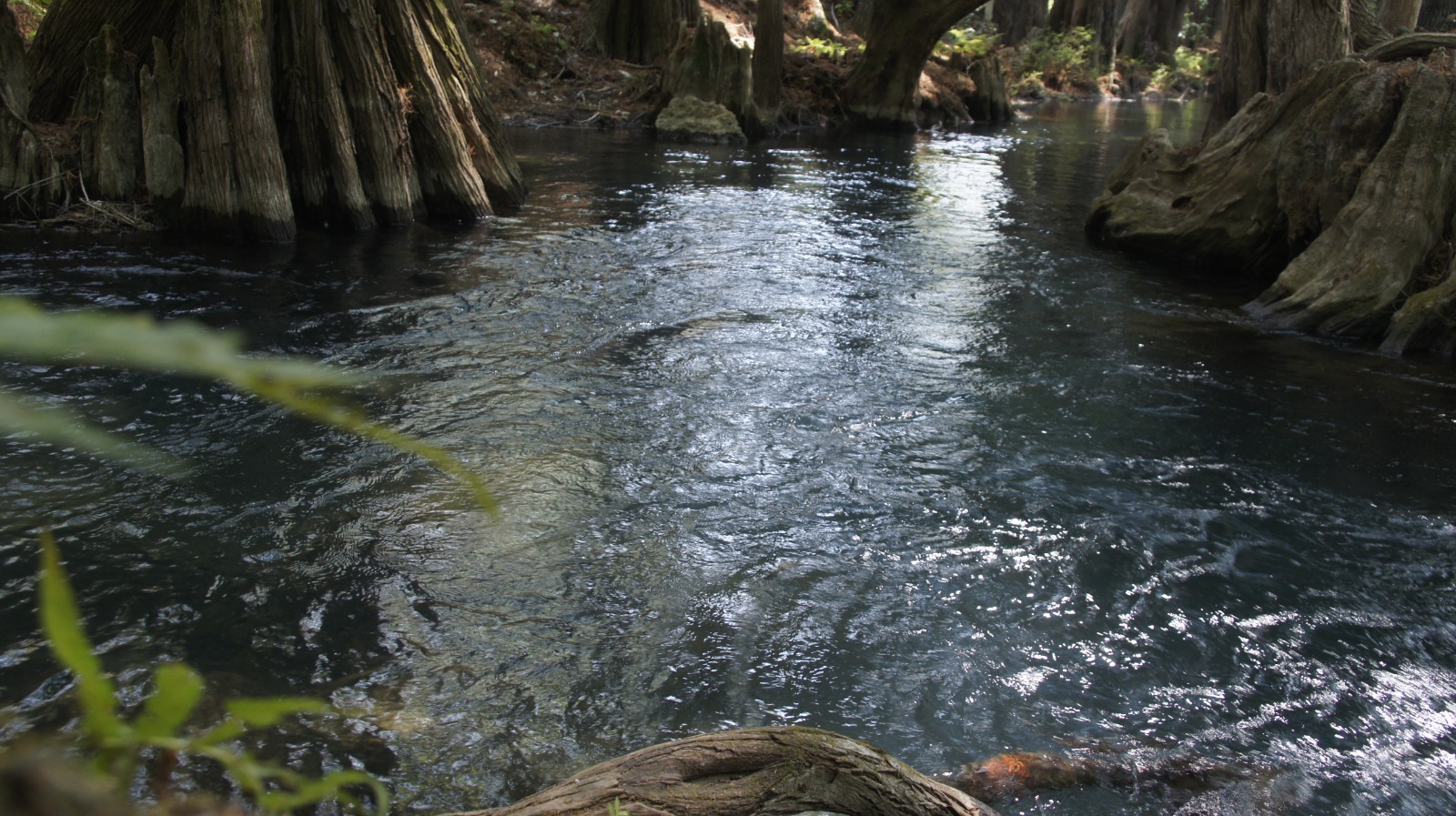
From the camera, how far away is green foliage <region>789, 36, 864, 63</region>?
24.2 metres

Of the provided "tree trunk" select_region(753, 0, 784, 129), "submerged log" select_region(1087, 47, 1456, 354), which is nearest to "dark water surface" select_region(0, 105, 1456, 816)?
"submerged log" select_region(1087, 47, 1456, 354)

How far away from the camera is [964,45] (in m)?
30.4

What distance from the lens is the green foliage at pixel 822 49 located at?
79.6 feet

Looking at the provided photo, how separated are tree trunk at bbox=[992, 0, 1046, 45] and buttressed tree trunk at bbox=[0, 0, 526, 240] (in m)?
34.6

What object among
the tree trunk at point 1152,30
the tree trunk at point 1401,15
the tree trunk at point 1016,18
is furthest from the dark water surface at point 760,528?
the tree trunk at point 1152,30

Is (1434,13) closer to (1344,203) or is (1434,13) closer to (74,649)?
(1344,203)

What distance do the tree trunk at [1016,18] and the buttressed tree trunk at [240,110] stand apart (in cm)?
3455

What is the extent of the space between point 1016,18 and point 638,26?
74.9 feet

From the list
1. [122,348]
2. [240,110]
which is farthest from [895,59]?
[122,348]

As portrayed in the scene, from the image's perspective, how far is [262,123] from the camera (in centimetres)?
885

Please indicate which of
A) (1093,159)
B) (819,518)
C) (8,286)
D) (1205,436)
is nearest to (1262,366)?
(1205,436)

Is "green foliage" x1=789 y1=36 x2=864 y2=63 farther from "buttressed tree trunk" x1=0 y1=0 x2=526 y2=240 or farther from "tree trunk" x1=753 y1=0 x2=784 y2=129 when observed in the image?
"buttressed tree trunk" x1=0 y1=0 x2=526 y2=240

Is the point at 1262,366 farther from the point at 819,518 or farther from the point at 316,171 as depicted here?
the point at 316,171

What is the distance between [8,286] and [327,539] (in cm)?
456
